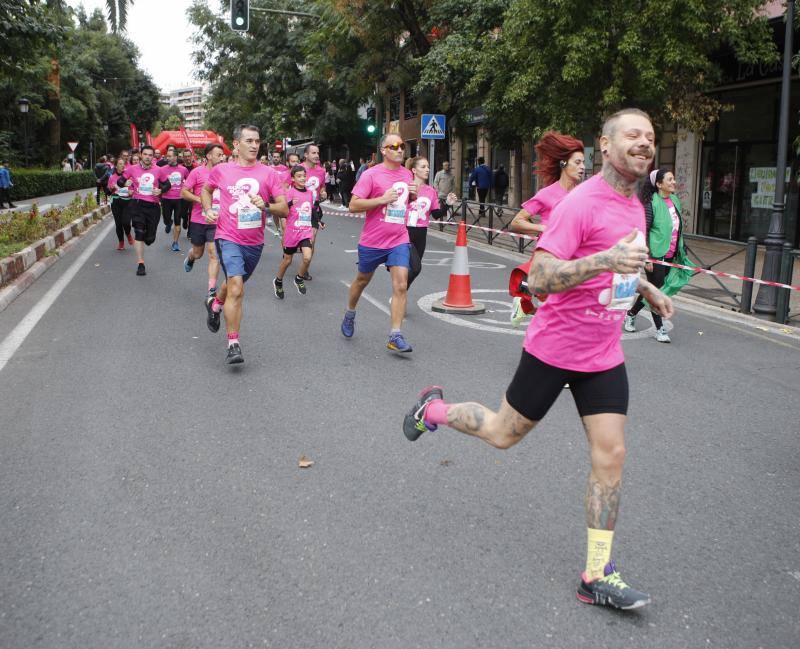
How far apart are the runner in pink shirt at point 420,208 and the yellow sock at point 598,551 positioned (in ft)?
15.5

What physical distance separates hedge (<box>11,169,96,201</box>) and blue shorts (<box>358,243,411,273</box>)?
30.1 m

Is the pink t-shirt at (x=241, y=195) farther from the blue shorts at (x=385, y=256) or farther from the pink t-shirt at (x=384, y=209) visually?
the blue shorts at (x=385, y=256)

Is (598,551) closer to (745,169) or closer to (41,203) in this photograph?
(745,169)

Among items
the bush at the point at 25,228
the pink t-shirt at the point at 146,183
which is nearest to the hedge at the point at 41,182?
the bush at the point at 25,228

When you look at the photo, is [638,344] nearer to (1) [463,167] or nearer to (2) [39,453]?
(2) [39,453]

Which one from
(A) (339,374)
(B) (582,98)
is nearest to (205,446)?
(A) (339,374)

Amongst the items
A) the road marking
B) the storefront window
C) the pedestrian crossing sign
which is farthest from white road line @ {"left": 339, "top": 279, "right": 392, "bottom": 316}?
the pedestrian crossing sign

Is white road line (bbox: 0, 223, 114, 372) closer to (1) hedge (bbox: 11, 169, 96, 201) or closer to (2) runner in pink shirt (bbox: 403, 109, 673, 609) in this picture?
(2) runner in pink shirt (bbox: 403, 109, 673, 609)

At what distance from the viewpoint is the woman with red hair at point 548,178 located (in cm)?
573

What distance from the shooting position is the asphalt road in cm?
286

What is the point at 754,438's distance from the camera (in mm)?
4953

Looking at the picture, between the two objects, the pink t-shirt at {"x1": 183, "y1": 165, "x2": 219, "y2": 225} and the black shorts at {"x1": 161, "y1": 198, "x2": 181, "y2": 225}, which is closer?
the pink t-shirt at {"x1": 183, "y1": 165, "x2": 219, "y2": 225}

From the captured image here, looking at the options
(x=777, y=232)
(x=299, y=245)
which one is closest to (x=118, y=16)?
(x=299, y=245)

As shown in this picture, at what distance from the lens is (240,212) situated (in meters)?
6.62
